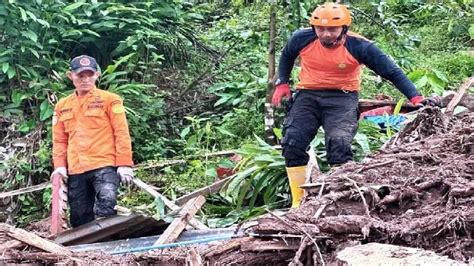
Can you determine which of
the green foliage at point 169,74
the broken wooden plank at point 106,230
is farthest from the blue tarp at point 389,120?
the broken wooden plank at point 106,230

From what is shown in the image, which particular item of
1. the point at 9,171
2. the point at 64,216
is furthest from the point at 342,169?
the point at 9,171

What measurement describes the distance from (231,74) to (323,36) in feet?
14.9

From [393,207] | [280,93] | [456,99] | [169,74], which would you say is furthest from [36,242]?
[169,74]

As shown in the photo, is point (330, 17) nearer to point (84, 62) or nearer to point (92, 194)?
point (84, 62)

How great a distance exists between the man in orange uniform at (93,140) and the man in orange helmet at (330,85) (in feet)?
4.37

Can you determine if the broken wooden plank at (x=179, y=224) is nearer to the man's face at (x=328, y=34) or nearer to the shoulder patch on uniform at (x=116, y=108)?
the shoulder patch on uniform at (x=116, y=108)

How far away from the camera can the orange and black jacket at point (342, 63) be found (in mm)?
5719

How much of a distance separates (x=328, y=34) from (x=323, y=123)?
0.74m

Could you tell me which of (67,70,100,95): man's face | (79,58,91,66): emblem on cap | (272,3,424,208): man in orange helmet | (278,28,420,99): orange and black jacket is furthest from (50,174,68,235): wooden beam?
(278,28,420,99): orange and black jacket

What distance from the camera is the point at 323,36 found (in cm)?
569

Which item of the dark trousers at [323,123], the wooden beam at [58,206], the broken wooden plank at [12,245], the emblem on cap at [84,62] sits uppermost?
the emblem on cap at [84,62]

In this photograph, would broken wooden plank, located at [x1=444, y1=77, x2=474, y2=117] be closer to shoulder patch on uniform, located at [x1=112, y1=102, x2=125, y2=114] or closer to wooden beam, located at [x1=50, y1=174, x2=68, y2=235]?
shoulder patch on uniform, located at [x1=112, y1=102, x2=125, y2=114]

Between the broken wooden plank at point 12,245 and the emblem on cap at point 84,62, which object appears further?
the emblem on cap at point 84,62

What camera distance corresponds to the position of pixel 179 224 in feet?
15.1
